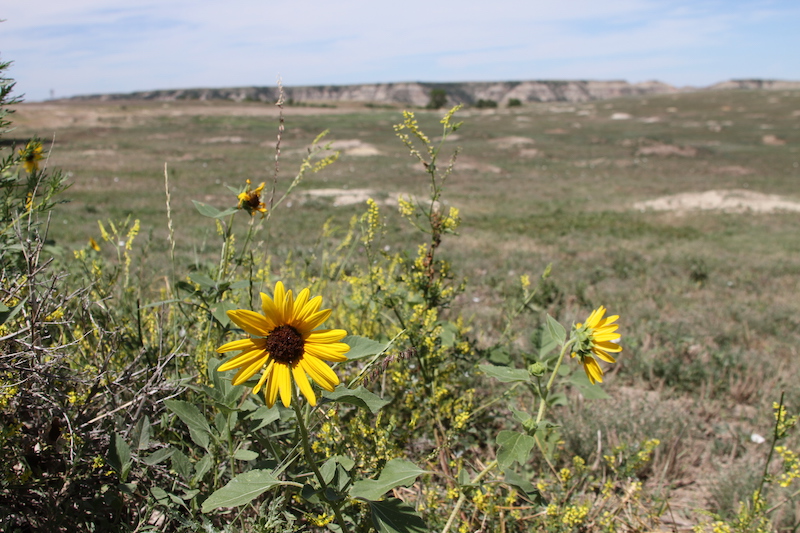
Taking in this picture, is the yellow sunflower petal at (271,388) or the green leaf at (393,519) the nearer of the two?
the yellow sunflower petal at (271,388)

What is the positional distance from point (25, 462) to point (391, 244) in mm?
7639

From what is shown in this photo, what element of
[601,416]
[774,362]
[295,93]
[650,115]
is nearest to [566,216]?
[774,362]

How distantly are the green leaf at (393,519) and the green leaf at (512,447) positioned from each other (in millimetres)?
232

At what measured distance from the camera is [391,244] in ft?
28.7

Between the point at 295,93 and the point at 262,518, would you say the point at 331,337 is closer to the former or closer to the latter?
the point at 262,518

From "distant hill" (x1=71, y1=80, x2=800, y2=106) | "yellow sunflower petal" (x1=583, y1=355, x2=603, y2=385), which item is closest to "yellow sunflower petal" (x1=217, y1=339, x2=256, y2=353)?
"yellow sunflower petal" (x1=583, y1=355, x2=603, y2=385)

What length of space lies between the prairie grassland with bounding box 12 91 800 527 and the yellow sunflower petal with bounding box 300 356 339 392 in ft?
3.05

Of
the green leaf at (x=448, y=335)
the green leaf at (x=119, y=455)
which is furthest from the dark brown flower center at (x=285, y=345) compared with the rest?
the green leaf at (x=448, y=335)

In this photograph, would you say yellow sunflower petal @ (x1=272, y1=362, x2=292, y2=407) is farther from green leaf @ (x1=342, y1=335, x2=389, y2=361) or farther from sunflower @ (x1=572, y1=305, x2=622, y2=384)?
sunflower @ (x1=572, y1=305, x2=622, y2=384)

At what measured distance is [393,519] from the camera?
1.12m

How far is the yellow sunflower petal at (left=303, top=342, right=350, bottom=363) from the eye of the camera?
102cm

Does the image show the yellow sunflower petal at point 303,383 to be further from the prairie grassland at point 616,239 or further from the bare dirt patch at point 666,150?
the bare dirt patch at point 666,150

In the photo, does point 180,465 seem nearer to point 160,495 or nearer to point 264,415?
point 160,495

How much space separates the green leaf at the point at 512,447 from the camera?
1138 mm
